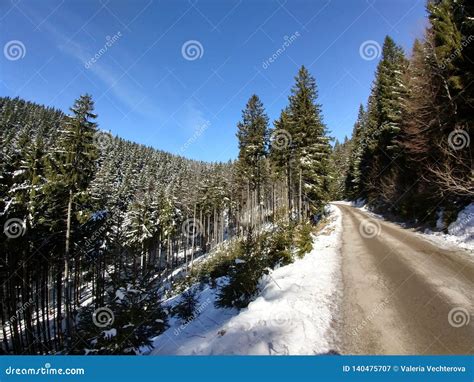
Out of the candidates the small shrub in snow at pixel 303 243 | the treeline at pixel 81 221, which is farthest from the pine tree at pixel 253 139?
the small shrub in snow at pixel 303 243

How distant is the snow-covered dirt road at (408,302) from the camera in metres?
5.58

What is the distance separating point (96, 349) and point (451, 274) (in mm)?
11579

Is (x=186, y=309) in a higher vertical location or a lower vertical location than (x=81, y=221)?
lower

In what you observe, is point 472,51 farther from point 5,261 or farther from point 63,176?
point 5,261

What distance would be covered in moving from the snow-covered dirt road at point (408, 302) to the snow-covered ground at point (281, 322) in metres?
0.47

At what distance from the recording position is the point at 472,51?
15016 mm

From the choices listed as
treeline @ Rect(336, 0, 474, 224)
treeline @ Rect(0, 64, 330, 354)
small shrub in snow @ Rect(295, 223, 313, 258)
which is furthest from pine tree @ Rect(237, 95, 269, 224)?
small shrub in snow @ Rect(295, 223, 313, 258)

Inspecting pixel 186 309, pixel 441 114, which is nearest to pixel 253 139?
pixel 441 114

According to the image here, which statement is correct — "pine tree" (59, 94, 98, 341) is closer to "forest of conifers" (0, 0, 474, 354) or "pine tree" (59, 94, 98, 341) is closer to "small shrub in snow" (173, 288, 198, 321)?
"forest of conifers" (0, 0, 474, 354)

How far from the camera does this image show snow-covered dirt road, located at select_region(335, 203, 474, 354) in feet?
18.3

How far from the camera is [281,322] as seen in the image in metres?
6.92

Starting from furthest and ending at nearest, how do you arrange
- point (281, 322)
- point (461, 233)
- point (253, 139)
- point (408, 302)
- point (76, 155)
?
point (253, 139)
point (76, 155)
point (461, 233)
point (408, 302)
point (281, 322)

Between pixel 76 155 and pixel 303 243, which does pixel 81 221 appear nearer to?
pixel 76 155

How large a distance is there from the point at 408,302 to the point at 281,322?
380cm
